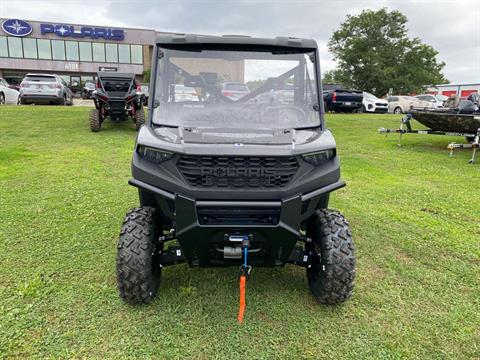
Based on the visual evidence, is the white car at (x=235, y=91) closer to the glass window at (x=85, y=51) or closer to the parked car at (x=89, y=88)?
the parked car at (x=89, y=88)

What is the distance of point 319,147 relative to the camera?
2.65m

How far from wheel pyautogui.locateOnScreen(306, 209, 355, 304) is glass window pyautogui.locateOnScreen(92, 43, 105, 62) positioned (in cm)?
4782

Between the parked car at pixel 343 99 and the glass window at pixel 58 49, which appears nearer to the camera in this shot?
the parked car at pixel 343 99

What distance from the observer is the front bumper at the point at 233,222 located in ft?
8.20

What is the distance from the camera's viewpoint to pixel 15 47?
43094 mm

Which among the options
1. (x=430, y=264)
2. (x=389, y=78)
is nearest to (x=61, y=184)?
(x=430, y=264)

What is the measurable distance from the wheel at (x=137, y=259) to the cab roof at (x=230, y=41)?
4.50ft

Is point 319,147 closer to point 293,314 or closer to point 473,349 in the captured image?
point 293,314

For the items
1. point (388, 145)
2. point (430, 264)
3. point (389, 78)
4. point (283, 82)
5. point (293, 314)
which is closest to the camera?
point (293, 314)

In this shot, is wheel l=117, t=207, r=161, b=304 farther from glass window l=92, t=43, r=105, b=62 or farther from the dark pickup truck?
glass window l=92, t=43, r=105, b=62

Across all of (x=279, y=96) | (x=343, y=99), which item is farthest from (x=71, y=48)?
(x=279, y=96)

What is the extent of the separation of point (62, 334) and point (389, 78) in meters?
41.4

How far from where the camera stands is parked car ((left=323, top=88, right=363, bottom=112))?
2031 cm

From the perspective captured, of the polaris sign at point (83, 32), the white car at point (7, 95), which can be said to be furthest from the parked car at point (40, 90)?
the polaris sign at point (83, 32)
